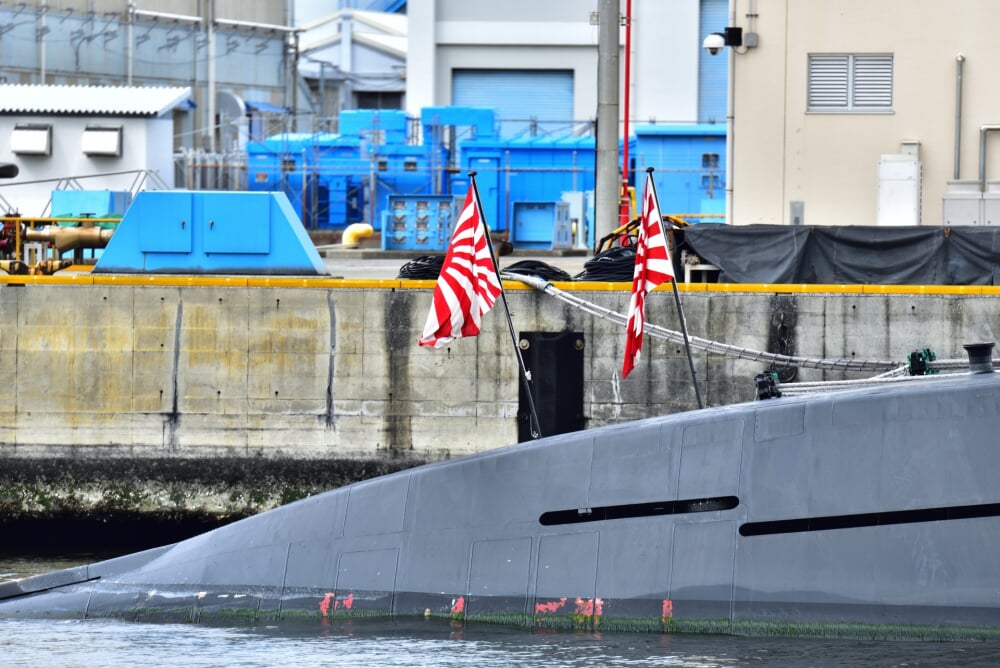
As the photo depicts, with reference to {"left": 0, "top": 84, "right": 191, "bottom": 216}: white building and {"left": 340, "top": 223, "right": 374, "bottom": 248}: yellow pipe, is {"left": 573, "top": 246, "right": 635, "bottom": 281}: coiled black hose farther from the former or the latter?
{"left": 0, "top": 84, "right": 191, "bottom": 216}: white building

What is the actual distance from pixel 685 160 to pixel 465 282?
41165 millimetres

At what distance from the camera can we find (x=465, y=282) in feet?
36.4

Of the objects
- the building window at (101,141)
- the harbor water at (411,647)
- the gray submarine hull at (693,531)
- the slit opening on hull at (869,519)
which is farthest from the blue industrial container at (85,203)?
the slit opening on hull at (869,519)

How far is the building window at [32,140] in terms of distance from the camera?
3897 cm

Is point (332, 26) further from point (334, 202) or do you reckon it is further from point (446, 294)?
point (446, 294)

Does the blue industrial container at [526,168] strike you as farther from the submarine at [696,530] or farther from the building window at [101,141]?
the submarine at [696,530]

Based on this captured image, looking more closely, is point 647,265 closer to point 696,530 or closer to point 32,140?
point 696,530

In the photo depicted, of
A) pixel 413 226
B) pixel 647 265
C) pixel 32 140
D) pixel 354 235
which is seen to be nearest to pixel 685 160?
pixel 413 226

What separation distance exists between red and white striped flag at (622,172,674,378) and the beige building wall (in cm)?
1097

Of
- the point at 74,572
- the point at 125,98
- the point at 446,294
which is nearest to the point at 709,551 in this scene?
the point at 446,294

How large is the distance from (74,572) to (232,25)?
58.2 m

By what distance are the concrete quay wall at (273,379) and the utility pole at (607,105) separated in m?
4.07

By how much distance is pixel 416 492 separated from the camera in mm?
10672

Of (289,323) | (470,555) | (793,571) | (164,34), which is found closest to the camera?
(793,571)
